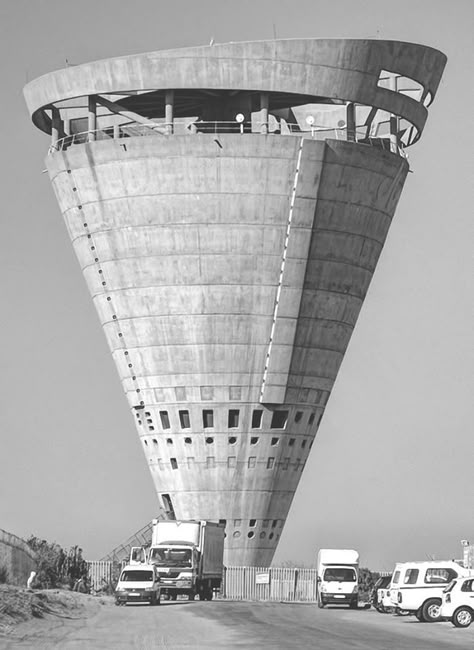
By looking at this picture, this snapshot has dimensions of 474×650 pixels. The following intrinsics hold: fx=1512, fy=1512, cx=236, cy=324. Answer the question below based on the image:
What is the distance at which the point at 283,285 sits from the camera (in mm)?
71312

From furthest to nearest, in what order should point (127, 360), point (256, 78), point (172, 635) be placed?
point (127, 360), point (256, 78), point (172, 635)

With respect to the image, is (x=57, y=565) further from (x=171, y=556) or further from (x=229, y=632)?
(x=229, y=632)

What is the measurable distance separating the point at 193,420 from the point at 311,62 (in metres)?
17.6

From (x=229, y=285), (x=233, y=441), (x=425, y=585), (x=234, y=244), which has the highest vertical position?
(x=234, y=244)

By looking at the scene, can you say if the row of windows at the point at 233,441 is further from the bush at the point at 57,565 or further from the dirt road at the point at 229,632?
the dirt road at the point at 229,632

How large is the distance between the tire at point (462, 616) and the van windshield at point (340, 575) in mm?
16108

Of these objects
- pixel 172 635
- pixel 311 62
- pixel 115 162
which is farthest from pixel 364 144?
pixel 172 635

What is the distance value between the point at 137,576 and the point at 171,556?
500cm

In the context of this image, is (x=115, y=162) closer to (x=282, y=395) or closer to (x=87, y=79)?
(x=87, y=79)

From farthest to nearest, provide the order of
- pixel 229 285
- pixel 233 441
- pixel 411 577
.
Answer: pixel 233 441 < pixel 229 285 < pixel 411 577

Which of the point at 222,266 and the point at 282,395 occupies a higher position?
the point at 222,266

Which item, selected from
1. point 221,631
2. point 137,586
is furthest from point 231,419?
point 221,631

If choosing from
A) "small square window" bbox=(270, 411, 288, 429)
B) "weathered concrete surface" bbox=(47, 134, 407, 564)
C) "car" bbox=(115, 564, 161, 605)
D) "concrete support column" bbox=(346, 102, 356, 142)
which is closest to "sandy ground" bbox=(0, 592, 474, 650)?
"car" bbox=(115, 564, 161, 605)

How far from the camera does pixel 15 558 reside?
49531 millimetres
